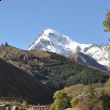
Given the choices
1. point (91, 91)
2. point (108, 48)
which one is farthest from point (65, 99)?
point (108, 48)

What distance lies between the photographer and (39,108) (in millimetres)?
79250

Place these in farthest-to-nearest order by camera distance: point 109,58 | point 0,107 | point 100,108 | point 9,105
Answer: point 9,105, point 0,107, point 100,108, point 109,58

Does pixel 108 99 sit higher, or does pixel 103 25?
pixel 103 25

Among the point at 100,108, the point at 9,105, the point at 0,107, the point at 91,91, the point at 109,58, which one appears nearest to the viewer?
the point at 109,58

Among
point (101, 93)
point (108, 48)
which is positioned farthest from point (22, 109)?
point (108, 48)

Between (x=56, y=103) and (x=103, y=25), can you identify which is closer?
(x=103, y=25)

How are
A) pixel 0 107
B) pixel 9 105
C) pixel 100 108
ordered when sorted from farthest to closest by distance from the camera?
pixel 9 105 → pixel 0 107 → pixel 100 108

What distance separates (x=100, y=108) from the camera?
62.5m

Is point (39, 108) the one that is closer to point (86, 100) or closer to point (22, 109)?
point (22, 109)

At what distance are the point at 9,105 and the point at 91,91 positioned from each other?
64.2 ft

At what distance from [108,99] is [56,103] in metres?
17.7

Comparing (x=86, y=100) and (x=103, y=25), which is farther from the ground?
(x=103, y=25)

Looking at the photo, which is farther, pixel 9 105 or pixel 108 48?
pixel 9 105

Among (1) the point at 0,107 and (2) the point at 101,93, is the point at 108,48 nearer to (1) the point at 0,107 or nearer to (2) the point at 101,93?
(2) the point at 101,93
